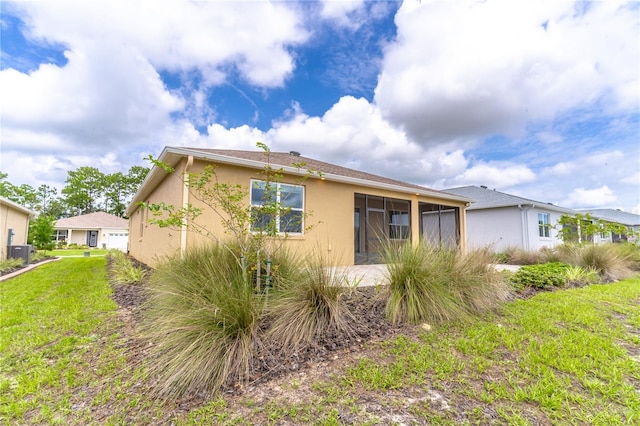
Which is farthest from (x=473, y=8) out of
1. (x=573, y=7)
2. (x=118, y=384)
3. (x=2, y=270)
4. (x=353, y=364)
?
(x=2, y=270)

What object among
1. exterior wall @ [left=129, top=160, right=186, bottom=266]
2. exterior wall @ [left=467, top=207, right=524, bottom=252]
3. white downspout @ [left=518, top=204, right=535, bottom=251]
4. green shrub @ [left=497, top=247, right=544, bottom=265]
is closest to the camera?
exterior wall @ [left=129, top=160, right=186, bottom=266]

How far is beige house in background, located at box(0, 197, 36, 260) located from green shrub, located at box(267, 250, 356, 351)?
15.5m

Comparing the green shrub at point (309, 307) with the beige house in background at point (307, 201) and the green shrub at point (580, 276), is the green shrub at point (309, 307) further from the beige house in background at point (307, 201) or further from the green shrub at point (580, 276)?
the green shrub at point (580, 276)

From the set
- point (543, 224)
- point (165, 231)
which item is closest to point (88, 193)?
point (165, 231)

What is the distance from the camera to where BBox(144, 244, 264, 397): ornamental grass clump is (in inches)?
94.3

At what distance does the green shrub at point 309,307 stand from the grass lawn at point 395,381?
41 centimetres

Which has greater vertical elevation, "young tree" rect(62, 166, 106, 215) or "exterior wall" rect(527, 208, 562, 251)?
"young tree" rect(62, 166, 106, 215)

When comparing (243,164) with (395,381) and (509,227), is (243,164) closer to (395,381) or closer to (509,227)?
(395,381)

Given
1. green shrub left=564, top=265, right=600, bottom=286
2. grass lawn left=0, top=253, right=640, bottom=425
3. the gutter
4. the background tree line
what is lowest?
grass lawn left=0, top=253, right=640, bottom=425

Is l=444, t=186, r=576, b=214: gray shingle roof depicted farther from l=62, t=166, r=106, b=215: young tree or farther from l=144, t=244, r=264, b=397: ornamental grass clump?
l=62, t=166, r=106, b=215: young tree

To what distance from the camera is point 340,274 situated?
3.88m

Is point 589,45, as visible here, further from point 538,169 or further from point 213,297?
point 213,297

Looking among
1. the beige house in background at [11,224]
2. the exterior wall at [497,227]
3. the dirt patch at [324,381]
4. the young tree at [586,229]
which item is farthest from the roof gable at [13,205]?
the young tree at [586,229]

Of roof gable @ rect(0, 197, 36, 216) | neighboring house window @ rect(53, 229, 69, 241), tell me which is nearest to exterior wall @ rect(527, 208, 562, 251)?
roof gable @ rect(0, 197, 36, 216)
